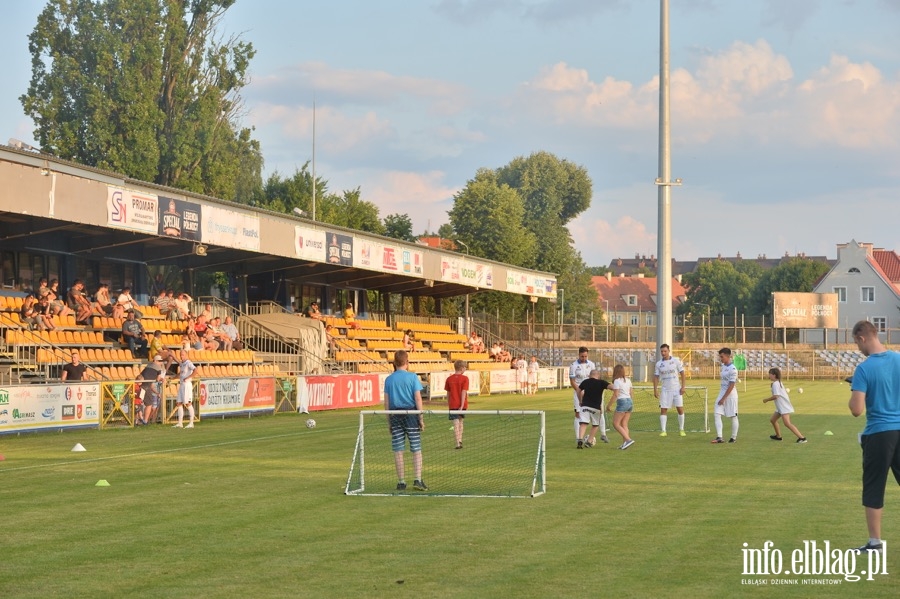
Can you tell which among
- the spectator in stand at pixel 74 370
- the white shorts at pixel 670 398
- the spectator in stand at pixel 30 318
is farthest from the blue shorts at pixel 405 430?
the spectator in stand at pixel 30 318

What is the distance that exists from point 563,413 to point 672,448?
13901 mm

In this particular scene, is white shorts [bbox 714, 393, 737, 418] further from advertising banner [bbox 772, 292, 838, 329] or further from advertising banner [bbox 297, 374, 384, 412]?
advertising banner [bbox 772, 292, 838, 329]

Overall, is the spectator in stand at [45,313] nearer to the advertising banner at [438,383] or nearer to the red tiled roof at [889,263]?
the advertising banner at [438,383]

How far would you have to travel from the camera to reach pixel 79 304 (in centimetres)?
3400

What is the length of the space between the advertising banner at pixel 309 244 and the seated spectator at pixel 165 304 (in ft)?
17.4

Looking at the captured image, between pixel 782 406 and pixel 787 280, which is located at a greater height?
pixel 787 280

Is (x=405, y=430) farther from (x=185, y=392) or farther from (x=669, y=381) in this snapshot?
(x=185, y=392)

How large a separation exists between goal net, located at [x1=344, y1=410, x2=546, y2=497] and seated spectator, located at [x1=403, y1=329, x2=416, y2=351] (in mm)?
22228

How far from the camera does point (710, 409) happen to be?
1510 inches

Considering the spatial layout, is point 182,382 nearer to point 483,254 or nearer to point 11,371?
point 11,371

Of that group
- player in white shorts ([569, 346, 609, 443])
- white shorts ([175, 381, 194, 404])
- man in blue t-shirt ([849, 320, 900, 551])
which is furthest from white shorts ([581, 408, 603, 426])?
man in blue t-shirt ([849, 320, 900, 551])

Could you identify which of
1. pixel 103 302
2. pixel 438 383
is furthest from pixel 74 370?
pixel 438 383

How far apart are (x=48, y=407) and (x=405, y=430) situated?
14005 millimetres

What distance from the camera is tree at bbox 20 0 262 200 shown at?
6028 cm
